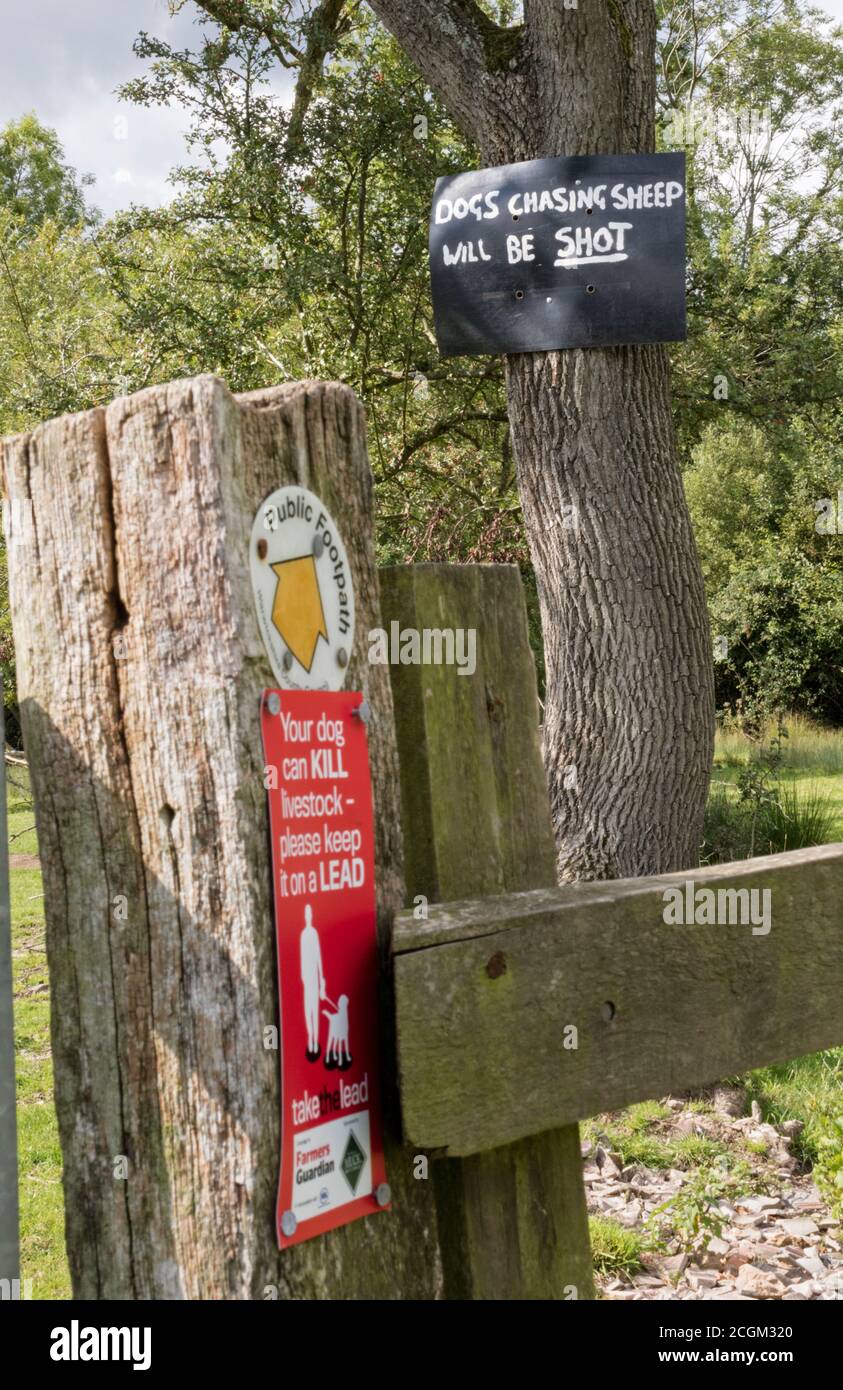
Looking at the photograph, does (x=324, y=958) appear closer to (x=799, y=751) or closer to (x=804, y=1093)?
(x=804, y=1093)

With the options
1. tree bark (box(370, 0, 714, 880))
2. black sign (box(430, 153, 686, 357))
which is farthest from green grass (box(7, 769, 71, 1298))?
black sign (box(430, 153, 686, 357))

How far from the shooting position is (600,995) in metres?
1.64

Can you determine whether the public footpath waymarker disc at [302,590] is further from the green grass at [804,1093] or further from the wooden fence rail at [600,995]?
the green grass at [804,1093]

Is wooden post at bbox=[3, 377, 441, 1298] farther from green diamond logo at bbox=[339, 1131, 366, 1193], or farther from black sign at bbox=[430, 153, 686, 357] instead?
black sign at bbox=[430, 153, 686, 357]

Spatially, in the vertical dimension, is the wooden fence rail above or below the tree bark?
below

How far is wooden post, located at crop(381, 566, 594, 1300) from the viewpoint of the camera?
5.42 feet

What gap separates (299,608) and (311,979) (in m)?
0.42

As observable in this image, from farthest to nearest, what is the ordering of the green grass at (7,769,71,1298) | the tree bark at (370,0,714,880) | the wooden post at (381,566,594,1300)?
the tree bark at (370,0,714,880), the green grass at (7,769,71,1298), the wooden post at (381,566,594,1300)

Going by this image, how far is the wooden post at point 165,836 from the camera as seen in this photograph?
4.63 feet

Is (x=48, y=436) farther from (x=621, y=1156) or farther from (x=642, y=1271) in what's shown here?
(x=621, y=1156)
